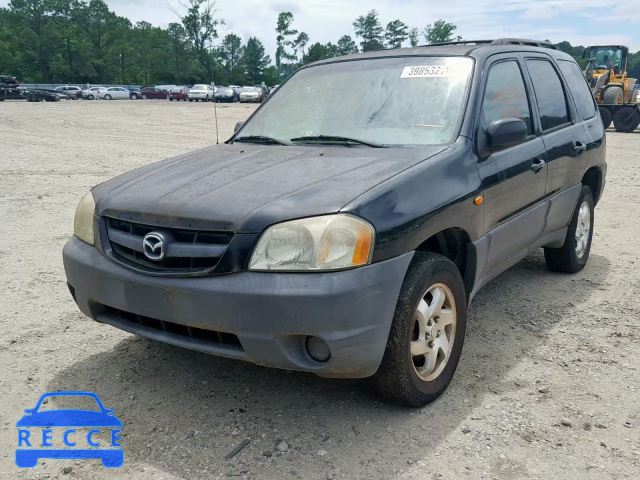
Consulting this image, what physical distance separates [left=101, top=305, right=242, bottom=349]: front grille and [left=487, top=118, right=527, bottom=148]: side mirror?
1.83 meters

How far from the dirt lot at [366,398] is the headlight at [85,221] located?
2.63 ft

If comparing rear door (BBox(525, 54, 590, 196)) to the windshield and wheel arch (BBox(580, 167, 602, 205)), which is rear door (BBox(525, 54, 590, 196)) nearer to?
wheel arch (BBox(580, 167, 602, 205))

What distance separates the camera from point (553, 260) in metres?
5.23

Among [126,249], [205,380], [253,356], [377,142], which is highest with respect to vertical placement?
[377,142]

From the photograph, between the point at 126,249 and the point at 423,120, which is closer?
the point at 126,249

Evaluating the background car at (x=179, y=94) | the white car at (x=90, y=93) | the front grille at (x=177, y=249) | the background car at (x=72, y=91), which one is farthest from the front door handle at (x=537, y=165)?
the white car at (x=90, y=93)

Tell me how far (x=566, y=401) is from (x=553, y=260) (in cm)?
229

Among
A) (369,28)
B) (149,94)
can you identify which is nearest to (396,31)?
(369,28)

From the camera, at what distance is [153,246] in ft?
9.25

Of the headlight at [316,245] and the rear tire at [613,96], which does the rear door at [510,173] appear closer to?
the headlight at [316,245]

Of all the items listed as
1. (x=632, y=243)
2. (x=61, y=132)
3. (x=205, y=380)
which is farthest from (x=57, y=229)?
(x=61, y=132)

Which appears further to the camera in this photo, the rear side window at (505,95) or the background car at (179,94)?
the background car at (179,94)

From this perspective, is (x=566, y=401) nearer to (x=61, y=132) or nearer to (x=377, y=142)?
(x=377, y=142)

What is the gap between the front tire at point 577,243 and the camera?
5055 millimetres
